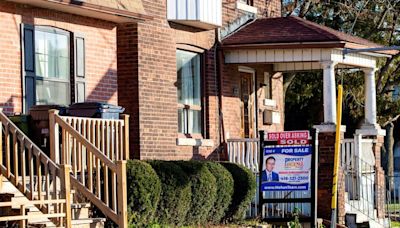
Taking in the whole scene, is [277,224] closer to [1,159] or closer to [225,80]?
[225,80]

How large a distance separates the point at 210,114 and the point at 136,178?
6668mm

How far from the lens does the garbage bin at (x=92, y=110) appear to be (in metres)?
16.5

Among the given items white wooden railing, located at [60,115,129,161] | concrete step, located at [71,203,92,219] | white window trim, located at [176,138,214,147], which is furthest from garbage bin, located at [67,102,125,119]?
white window trim, located at [176,138,214,147]

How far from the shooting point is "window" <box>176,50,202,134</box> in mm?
21625

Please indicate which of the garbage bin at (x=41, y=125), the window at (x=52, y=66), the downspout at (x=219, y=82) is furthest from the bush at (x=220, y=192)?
the garbage bin at (x=41, y=125)

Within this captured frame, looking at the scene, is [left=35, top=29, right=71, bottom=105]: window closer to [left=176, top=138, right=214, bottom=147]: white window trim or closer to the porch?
[left=176, top=138, right=214, bottom=147]: white window trim

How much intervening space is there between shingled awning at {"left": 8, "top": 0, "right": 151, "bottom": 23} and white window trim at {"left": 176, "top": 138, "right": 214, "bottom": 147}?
328 centimetres

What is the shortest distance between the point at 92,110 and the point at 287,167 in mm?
A: 4549

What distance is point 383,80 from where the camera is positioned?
33.1 m

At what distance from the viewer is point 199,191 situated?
18.4 metres

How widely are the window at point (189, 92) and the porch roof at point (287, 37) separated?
40.9 inches

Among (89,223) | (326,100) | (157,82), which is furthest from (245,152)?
(89,223)

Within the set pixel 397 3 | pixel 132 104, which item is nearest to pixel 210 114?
pixel 132 104

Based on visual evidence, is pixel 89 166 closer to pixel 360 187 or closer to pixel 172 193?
pixel 172 193
